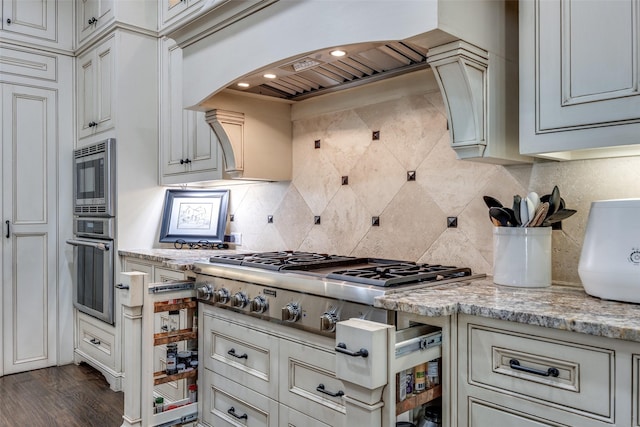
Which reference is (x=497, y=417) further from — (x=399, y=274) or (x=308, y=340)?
(x=308, y=340)

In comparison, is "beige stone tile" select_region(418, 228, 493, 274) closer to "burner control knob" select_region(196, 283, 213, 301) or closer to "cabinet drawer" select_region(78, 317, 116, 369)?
"burner control knob" select_region(196, 283, 213, 301)

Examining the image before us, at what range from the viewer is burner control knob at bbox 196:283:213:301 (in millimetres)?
2154

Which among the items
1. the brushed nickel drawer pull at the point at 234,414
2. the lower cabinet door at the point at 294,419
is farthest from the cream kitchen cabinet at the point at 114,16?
the lower cabinet door at the point at 294,419

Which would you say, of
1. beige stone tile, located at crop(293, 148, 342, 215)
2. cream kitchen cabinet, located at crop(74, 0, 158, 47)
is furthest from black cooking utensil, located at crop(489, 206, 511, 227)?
cream kitchen cabinet, located at crop(74, 0, 158, 47)

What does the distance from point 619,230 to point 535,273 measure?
302mm

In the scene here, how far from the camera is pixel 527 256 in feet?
4.94

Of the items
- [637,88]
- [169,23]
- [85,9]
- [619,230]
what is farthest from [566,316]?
[85,9]

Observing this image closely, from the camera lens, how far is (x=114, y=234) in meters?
3.12

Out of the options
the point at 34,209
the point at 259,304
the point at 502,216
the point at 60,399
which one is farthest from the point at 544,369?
the point at 34,209

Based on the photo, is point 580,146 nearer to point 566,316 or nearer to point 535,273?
point 535,273

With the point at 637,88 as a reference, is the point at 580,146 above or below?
below

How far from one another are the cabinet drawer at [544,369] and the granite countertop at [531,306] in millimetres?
59

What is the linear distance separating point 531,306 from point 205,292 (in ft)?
4.77

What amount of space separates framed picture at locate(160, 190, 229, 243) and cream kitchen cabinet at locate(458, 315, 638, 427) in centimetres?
213
